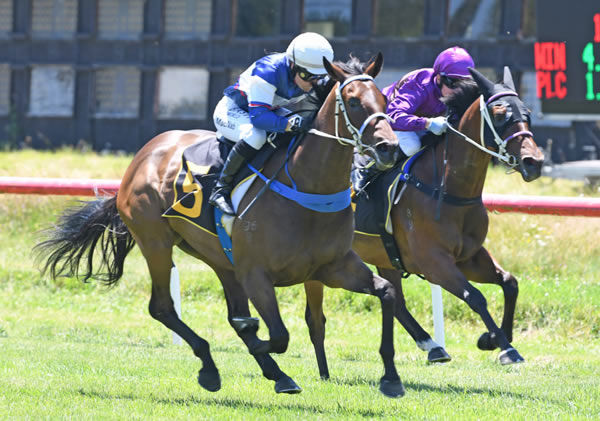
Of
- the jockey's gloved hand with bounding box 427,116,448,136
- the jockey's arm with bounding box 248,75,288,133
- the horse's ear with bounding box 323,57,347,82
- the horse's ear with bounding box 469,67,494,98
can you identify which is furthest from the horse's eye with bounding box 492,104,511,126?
the jockey's arm with bounding box 248,75,288,133

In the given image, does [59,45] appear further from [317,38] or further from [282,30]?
[317,38]

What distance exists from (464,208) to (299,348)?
2.37 m

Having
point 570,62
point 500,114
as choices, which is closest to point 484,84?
point 500,114

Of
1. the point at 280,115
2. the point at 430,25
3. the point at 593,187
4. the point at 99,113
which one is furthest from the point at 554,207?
the point at 99,113

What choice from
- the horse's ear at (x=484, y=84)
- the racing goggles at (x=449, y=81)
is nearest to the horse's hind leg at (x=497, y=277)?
the horse's ear at (x=484, y=84)

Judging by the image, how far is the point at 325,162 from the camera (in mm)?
5539

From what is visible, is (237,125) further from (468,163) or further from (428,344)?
(428,344)

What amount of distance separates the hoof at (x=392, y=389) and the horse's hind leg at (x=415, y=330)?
4.04 feet

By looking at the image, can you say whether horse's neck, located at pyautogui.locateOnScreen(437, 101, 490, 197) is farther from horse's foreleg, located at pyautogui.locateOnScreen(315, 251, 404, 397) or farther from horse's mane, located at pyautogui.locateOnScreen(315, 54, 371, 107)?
horse's foreleg, located at pyautogui.locateOnScreen(315, 251, 404, 397)

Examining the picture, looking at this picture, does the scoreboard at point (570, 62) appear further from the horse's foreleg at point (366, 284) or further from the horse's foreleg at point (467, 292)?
the horse's foreleg at point (366, 284)

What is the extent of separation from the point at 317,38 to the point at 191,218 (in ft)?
4.67

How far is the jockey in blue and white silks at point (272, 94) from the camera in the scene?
5648 millimetres

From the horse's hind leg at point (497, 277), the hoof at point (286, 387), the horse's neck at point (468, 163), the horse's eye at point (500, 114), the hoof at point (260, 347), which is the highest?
the horse's eye at point (500, 114)

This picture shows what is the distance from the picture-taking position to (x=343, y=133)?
5406 mm
